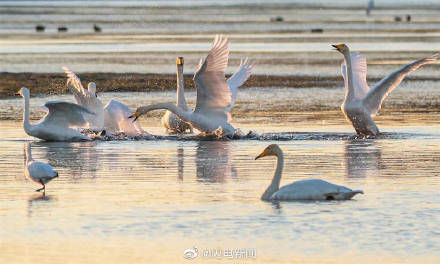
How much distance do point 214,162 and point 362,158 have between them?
6.12ft

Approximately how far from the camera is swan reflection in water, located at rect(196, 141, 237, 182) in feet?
44.3

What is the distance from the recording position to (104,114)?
1830 cm

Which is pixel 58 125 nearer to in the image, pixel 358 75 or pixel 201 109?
pixel 201 109

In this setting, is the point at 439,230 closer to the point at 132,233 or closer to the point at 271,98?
the point at 132,233

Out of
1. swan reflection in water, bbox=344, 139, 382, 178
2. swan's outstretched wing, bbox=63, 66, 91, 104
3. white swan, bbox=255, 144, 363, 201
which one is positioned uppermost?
swan's outstretched wing, bbox=63, 66, 91, 104

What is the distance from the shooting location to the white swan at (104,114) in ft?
58.3

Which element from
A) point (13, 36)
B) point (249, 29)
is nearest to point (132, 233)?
point (13, 36)

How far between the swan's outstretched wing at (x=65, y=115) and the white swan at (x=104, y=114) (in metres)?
0.70

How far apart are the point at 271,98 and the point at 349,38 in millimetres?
24127

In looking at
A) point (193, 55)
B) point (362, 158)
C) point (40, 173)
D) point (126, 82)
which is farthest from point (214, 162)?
point (193, 55)

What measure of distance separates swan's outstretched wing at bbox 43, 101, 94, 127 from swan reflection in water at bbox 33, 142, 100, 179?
0.99 ft

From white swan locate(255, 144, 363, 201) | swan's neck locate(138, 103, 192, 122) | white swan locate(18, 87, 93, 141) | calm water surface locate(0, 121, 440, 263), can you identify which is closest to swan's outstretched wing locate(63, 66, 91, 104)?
white swan locate(18, 87, 93, 141)

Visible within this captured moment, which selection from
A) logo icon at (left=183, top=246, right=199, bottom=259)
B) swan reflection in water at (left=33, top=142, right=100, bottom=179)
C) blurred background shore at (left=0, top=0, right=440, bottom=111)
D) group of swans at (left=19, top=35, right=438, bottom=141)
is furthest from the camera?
blurred background shore at (left=0, top=0, right=440, bottom=111)

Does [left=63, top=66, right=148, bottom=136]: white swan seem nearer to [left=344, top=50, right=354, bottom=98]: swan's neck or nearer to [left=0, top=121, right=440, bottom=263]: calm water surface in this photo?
[left=0, top=121, right=440, bottom=263]: calm water surface
